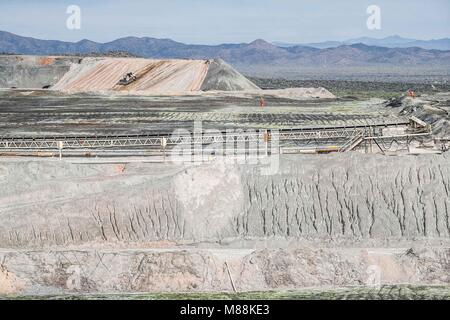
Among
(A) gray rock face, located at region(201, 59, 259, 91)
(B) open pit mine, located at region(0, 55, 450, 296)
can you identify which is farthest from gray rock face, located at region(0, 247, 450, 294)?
(A) gray rock face, located at region(201, 59, 259, 91)

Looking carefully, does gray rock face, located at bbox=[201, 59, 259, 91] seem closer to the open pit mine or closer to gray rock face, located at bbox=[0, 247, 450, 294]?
the open pit mine

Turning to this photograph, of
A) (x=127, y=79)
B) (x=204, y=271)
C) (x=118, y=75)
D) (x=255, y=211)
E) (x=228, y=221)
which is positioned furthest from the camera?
(x=118, y=75)

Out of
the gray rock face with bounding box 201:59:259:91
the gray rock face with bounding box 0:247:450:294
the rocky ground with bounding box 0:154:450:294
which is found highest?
the gray rock face with bounding box 201:59:259:91

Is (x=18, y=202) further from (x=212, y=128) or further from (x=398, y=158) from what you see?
(x=212, y=128)

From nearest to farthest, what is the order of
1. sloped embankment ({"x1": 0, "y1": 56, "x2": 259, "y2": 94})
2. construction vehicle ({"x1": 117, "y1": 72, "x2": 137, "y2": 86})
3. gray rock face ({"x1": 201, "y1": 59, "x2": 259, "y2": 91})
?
gray rock face ({"x1": 201, "y1": 59, "x2": 259, "y2": 91})
sloped embankment ({"x1": 0, "y1": 56, "x2": 259, "y2": 94})
construction vehicle ({"x1": 117, "y1": 72, "x2": 137, "y2": 86})

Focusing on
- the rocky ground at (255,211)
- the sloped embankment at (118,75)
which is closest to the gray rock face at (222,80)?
the sloped embankment at (118,75)

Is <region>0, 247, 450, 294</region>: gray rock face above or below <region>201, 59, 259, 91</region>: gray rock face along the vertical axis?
below

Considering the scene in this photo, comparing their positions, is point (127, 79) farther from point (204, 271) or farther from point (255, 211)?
point (204, 271)

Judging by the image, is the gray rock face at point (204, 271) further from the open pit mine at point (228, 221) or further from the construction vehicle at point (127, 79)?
the construction vehicle at point (127, 79)

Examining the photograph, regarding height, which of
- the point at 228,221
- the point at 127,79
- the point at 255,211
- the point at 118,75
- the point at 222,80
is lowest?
the point at 228,221

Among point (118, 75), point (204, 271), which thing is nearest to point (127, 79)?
point (118, 75)

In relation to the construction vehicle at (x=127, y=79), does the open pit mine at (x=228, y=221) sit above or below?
below
